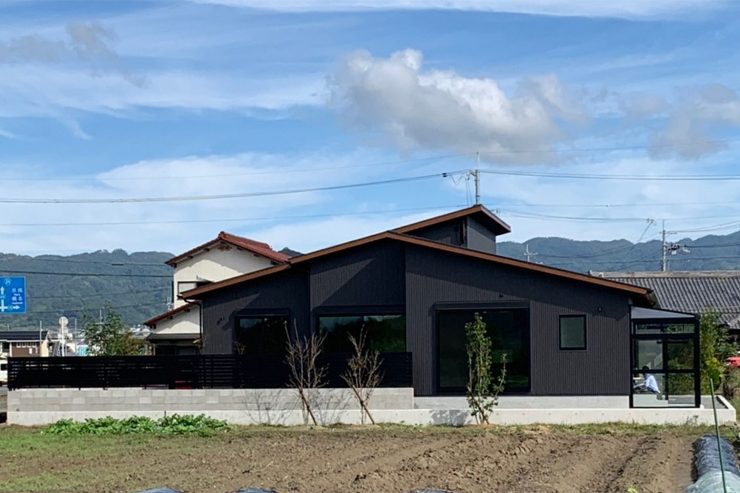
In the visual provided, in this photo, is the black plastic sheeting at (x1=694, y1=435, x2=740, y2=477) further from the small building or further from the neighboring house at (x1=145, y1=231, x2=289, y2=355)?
the small building

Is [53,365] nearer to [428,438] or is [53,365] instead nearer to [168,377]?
[168,377]

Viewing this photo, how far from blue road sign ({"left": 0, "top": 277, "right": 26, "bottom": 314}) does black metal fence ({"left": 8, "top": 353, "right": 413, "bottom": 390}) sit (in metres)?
8.89

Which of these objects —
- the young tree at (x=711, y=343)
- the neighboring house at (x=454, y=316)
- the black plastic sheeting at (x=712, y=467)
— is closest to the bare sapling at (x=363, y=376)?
the neighboring house at (x=454, y=316)

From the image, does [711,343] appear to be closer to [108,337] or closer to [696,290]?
[108,337]

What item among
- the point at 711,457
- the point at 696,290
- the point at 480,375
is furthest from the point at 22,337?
the point at 711,457

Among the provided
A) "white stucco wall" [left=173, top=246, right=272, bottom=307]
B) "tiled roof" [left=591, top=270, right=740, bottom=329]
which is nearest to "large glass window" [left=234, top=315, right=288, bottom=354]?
"white stucco wall" [left=173, top=246, right=272, bottom=307]

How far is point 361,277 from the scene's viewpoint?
20.8 m

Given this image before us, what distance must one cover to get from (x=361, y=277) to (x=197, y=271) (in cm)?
1840

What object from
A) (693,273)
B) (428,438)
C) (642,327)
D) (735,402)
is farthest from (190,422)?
(693,273)

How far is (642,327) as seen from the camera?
20172mm

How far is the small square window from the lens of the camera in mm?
19656

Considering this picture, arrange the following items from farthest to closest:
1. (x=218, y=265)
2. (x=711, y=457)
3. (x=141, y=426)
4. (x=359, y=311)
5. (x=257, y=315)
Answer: (x=218, y=265) < (x=257, y=315) < (x=359, y=311) < (x=141, y=426) < (x=711, y=457)

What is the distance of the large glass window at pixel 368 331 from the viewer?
20.6 metres

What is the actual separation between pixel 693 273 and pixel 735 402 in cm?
2507
